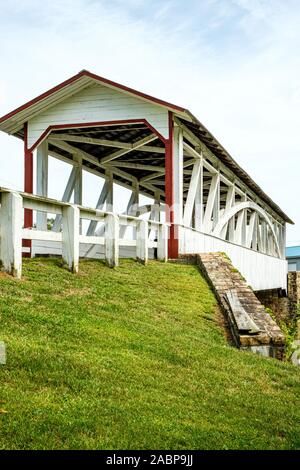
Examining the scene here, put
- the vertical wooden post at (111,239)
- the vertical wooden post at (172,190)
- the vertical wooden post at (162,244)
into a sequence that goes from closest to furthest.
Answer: the vertical wooden post at (111,239) < the vertical wooden post at (162,244) < the vertical wooden post at (172,190)

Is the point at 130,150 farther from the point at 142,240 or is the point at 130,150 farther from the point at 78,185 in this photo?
the point at 142,240

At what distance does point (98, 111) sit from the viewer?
627 inches

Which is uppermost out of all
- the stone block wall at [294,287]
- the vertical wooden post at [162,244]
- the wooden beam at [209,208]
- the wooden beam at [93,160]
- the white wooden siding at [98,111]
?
the white wooden siding at [98,111]

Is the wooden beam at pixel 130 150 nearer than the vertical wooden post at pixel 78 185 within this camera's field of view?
Yes

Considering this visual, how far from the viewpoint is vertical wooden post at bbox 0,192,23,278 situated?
25.1 ft

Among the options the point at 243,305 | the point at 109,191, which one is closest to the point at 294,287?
the point at 109,191

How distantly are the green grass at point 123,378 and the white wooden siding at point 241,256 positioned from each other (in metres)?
6.26

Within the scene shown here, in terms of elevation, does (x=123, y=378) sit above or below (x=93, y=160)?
below

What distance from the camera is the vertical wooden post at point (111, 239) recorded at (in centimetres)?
1079

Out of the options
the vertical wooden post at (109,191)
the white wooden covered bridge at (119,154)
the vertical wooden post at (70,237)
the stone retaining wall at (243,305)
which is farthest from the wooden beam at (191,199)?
the vertical wooden post at (70,237)

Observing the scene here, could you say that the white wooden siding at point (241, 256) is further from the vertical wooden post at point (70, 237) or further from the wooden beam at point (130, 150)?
the vertical wooden post at point (70, 237)

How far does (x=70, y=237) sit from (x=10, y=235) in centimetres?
164
